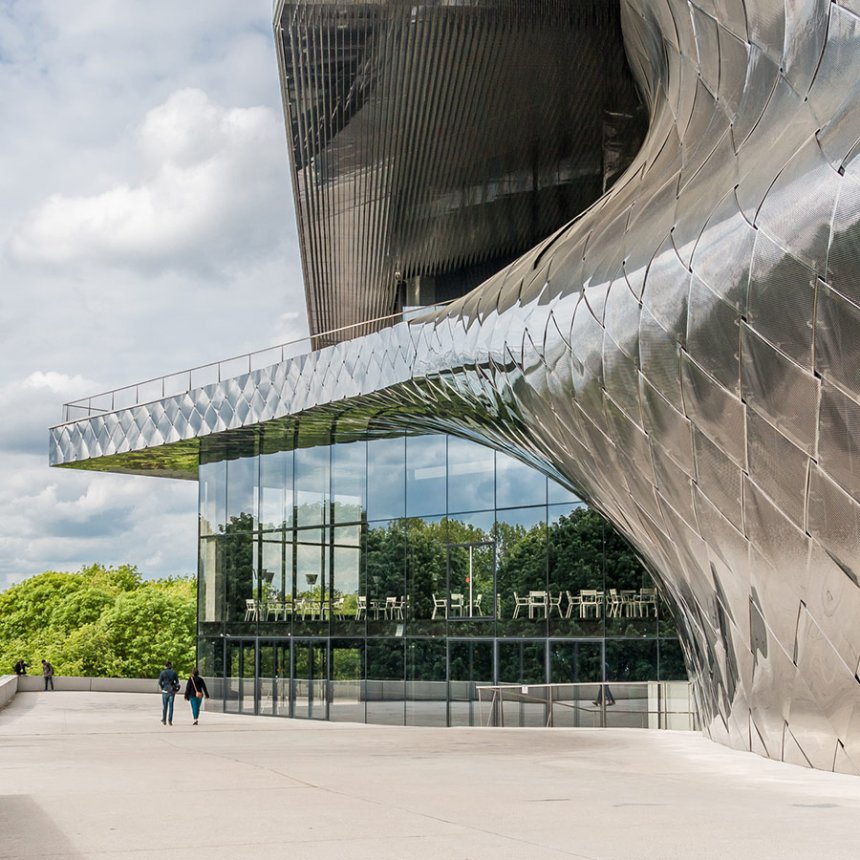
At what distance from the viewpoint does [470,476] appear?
28891 millimetres

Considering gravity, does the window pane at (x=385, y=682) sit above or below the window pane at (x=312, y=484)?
below

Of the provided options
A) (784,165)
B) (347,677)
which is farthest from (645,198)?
(347,677)

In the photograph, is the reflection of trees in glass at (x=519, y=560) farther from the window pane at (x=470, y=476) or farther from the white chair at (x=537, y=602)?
the window pane at (x=470, y=476)

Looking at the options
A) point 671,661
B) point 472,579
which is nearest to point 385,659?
point 472,579

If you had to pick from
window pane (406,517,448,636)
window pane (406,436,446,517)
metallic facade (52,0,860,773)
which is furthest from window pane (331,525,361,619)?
metallic facade (52,0,860,773)

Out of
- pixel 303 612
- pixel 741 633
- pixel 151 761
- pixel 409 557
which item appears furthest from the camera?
pixel 303 612

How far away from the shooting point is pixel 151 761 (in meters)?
15.2

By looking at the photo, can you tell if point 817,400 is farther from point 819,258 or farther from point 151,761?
point 151,761

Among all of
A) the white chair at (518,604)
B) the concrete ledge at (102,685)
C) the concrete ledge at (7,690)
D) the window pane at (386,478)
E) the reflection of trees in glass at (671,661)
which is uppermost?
the window pane at (386,478)

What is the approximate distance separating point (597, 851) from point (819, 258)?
5766 millimetres

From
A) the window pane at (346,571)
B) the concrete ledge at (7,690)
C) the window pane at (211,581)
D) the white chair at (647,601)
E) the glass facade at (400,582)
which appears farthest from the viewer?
the window pane at (211,581)

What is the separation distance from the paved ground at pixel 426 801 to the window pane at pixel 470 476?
10526 mm

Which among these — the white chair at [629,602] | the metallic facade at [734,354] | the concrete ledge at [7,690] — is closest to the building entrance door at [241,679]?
the concrete ledge at [7,690]

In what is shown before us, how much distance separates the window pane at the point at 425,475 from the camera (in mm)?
29781
